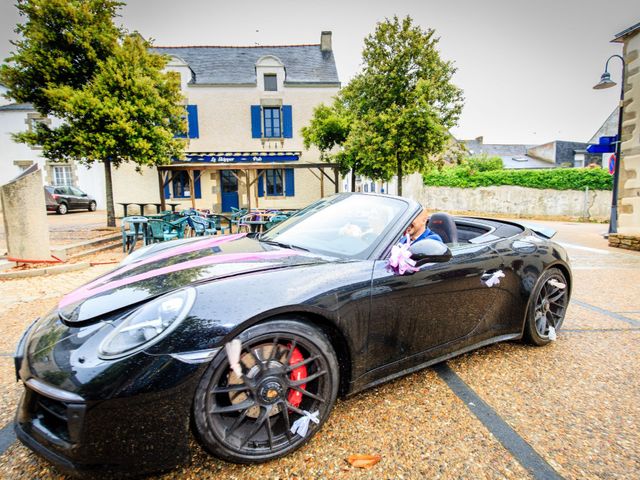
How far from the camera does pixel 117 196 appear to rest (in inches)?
731

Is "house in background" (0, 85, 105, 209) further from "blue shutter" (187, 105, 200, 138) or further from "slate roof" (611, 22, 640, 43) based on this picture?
"slate roof" (611, 22, 640, 43)

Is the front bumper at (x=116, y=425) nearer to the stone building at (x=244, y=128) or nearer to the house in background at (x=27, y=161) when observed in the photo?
the stone building at (x=244, y=128)

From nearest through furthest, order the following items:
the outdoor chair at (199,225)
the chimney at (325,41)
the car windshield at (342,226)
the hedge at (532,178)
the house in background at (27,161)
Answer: the car windshield at (342,226)
the outdoor chair at (199,225)
the chimney at (325,41)
the house in background at (27,161)
the hedge at (532,178)

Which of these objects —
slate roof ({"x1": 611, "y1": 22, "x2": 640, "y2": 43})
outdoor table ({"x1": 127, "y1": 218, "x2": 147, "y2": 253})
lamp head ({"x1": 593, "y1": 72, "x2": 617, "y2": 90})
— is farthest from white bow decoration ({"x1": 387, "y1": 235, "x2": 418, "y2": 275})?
lamp head ({"x1": 593, "y1": 72, "x2": 617, "y2": 90})

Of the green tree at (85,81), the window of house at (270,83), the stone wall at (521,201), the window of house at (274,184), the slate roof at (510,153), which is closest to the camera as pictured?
the green tree at (85,81)

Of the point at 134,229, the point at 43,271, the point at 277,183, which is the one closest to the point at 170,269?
the point at 43,271

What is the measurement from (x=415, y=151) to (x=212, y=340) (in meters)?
12.4

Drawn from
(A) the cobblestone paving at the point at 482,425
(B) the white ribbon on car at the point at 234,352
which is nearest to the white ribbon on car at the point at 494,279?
(A) the cobblestone paving at the point at 482,425

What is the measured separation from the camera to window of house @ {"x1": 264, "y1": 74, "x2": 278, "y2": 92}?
18453 mm

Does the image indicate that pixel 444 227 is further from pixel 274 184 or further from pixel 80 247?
pixel 274 184

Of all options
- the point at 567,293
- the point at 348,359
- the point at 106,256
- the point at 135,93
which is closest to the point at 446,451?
the point at 348,359

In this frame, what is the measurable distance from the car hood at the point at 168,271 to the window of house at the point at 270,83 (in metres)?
17.9

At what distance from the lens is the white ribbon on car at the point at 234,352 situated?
1.46 meters

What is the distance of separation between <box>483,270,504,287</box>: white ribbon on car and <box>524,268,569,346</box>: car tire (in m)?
0.50
